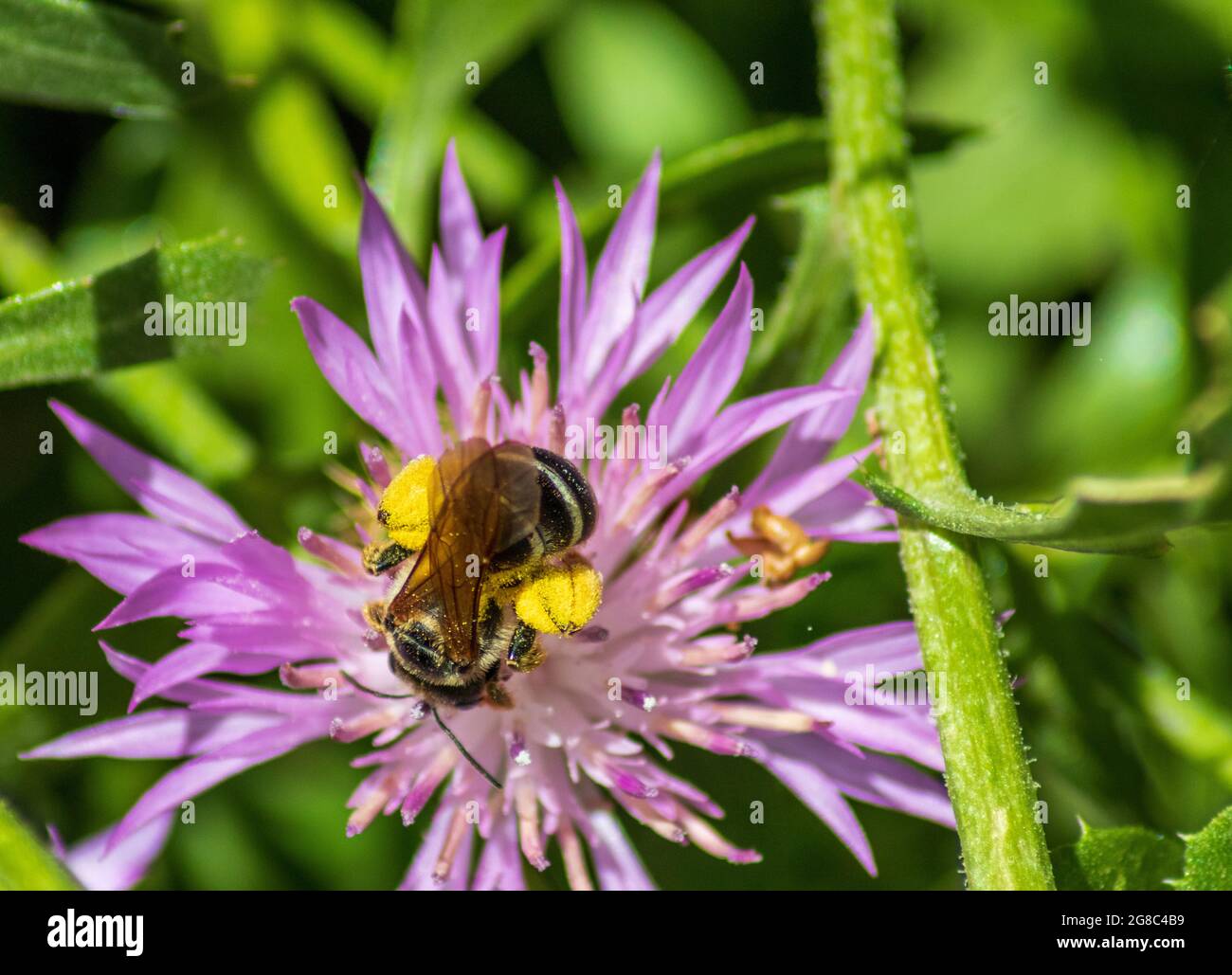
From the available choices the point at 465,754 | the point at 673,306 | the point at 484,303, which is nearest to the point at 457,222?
the point at 484,303

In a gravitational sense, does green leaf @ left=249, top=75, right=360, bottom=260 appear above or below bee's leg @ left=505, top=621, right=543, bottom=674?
above

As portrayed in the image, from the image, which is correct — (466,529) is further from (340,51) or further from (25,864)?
(340,51)

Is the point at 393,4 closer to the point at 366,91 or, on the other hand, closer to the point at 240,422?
the point at 366,91

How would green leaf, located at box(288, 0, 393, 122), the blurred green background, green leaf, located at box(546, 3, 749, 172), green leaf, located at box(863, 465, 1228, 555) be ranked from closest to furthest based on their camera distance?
1. green leaf, located at box(863, 465, 1228, 555)
2. the blurred green background
3. green leaf, located at box(288, 0, 393, 122)
4. green leaf, located at box(546, 3, 749, 172)

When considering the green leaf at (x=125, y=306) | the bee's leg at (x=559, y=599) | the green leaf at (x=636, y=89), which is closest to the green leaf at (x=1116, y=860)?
the bee's leg at (x=559, y=599)

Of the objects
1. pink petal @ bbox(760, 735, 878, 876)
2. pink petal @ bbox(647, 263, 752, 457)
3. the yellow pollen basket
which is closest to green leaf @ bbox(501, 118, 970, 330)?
pink petal @ bbox(647, 263, 752, 457)

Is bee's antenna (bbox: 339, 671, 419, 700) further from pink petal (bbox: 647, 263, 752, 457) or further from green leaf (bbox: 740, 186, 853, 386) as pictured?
green leaf (bbox: 740, 186, 853, 386)

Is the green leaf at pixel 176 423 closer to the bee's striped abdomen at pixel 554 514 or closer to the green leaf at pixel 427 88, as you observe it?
the green leaf at pixel 427 88
